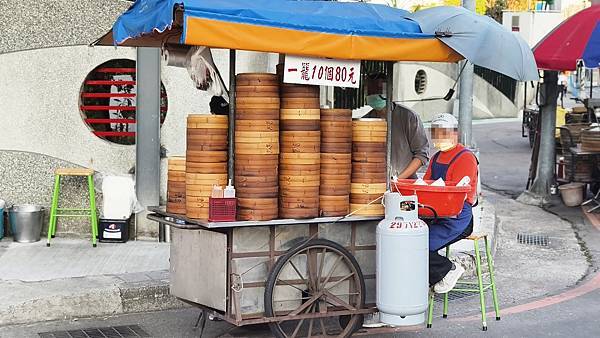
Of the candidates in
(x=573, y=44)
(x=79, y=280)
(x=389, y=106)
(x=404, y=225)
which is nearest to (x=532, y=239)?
(x=573, y=44)

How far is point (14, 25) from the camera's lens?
8703 mm

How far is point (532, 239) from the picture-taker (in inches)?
402

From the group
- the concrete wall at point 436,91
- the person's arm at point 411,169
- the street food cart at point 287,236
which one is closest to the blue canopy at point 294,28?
the street food cart at point 287,236

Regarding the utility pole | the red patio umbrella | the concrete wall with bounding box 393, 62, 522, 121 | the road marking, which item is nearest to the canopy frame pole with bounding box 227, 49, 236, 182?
the road marking

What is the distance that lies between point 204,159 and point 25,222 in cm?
381

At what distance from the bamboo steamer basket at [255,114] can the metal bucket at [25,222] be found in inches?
156

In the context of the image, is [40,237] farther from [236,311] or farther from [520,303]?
[520,303]

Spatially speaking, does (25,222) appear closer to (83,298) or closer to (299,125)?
(83,298)

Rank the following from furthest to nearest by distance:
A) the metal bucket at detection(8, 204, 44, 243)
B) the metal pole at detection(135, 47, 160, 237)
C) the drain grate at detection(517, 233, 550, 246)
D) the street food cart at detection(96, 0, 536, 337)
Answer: the drain grate at detection(517, 233, 550, 246), the metal pole at detection(135, 47, 160, 237), the metal bucket at detection(8, 204, 44, 243), the street food cart at detection(96, 0, 536, 337)

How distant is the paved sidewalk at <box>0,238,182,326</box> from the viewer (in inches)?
258

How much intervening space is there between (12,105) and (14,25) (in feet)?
2.78

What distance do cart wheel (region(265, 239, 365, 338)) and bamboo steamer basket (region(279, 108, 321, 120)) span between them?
0.85 metres

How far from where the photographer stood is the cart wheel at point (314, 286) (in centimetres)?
562

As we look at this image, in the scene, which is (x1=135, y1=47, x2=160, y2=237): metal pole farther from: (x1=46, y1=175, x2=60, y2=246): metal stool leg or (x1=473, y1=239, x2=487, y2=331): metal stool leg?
(x1=473, y1=239, x2=487, y2=331): metal stool leg
